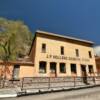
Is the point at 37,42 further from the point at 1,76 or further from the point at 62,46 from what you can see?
the point at 1,76

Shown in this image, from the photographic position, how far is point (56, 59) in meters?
21.7

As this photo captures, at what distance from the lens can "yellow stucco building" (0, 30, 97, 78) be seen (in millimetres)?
19422

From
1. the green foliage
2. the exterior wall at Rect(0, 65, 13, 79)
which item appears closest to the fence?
the exterior wall at Rect(0, 65, 13, 79)

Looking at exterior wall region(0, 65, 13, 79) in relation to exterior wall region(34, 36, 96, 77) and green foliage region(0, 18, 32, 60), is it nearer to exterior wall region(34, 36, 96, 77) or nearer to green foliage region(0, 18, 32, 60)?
exterior wall region(34, 36, 96, 77)

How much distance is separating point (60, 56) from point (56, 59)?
984mm

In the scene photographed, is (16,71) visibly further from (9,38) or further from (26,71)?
(9,38)

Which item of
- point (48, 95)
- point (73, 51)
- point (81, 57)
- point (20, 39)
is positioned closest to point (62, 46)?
point (73, 51)

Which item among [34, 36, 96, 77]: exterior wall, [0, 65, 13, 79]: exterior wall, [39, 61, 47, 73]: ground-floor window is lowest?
[0, 65, 13, 79]: exterior wall

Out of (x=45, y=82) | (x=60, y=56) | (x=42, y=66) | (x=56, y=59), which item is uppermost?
A: (x=60, y=56)

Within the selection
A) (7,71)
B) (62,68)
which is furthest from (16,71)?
(62,68)

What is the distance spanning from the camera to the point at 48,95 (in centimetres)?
912

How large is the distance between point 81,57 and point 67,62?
3.37 meters

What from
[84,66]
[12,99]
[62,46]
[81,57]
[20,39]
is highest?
[20,39]

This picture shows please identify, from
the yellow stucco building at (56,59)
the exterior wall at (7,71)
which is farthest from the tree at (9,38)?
the exterior wall at (7,71)
